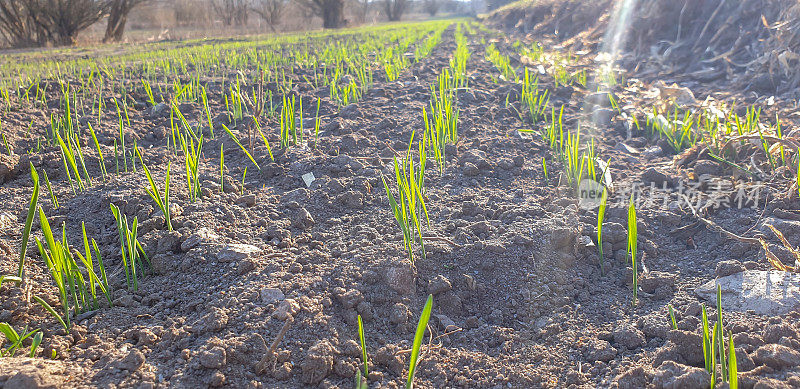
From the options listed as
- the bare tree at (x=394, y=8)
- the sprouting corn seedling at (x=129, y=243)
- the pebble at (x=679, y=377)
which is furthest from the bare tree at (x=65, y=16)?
the bare tree at (x=394, y=8)

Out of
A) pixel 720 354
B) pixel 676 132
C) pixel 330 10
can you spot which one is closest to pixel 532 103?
pixel 676 132

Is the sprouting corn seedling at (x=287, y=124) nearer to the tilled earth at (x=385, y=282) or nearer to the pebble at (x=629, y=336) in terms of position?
the tilled earth at (x=385, y=282)

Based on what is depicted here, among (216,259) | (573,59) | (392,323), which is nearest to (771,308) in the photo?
(392,323)

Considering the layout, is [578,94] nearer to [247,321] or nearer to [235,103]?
[235,103]

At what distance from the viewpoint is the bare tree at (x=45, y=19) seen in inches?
440

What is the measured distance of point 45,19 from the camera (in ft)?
38.8

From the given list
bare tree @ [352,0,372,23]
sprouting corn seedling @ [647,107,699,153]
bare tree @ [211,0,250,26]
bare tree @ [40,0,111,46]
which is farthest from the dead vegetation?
bare tree @ [352,0,372,23]

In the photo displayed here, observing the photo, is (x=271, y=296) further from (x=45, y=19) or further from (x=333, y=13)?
(x=333, y=13)

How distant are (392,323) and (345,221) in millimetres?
555

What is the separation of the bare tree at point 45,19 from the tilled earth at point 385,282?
12.2 meters

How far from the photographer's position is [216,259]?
1.37 m

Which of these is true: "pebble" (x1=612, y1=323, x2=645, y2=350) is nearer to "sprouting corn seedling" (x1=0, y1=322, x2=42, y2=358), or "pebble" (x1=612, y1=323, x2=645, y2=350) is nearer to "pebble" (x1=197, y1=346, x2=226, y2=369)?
"pebble" (x1=197, y1=346, x2=226, y2=369)

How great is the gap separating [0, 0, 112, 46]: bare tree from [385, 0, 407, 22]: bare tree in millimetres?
22408

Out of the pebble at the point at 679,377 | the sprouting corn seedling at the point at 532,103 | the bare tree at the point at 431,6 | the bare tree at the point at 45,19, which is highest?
the bare tree at the point at 431,6
